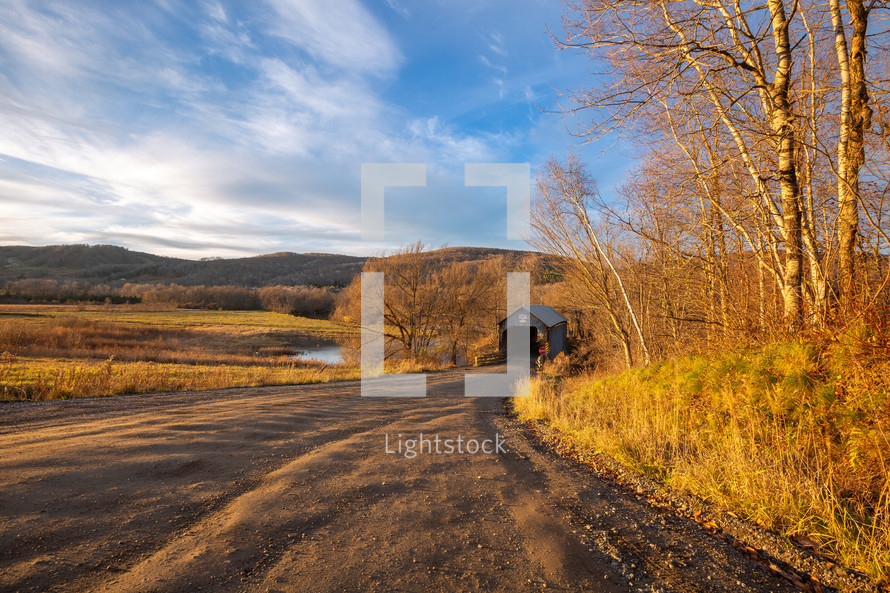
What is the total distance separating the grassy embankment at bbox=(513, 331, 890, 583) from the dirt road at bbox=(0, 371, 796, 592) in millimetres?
687

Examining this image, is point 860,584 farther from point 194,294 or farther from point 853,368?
point 194,294

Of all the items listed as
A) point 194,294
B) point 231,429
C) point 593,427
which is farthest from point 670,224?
point 194,294

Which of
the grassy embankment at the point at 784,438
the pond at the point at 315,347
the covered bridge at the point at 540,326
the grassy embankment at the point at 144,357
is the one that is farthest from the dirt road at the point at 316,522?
the pond at the point at 315,347

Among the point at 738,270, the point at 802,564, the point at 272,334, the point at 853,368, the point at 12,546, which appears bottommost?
the point at 272,334

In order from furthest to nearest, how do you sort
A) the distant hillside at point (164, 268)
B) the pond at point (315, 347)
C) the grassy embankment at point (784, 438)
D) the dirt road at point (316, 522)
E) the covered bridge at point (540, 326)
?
the distant hillside at point (164, 268) → the pond at point (315, 347) → the covered bridge at point (540, 326) → the grassy embankment at point (784, 438) → the dirt road at point (316, 522)

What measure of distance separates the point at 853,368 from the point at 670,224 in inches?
293

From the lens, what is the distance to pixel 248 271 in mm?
142500

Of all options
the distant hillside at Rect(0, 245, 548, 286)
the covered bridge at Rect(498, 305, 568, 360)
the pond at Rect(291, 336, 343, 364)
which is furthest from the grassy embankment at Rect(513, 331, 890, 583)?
the distant hillside at Rect(0, 245, 548, 286)

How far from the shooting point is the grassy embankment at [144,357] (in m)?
10.6

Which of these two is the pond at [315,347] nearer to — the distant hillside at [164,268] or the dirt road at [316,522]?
the dirt road at [316,522]

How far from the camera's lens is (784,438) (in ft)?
14.0

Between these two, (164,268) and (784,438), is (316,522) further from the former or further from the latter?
(164,268)

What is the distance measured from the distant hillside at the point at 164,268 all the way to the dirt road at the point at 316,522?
108 m

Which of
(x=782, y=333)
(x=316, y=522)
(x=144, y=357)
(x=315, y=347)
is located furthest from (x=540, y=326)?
(x=315, y=347)
